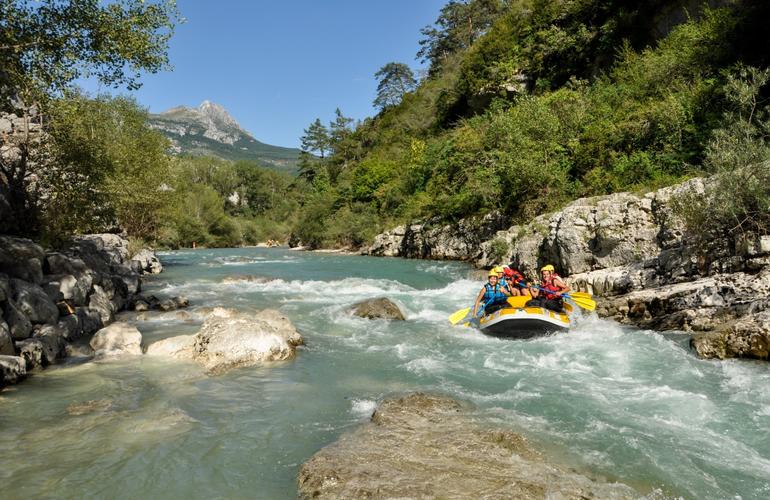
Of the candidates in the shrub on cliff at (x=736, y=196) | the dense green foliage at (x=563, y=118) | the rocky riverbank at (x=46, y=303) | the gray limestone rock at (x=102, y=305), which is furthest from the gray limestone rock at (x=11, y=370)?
the dense green foliage at (x=563, y=118)

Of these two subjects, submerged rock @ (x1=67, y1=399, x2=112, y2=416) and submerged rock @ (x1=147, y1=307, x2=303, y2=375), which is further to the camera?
submerged rock @ (x1=147, y1=307, x2=303, y2=375)

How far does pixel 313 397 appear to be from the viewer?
6488 mm

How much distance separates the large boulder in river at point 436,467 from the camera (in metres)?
3.82

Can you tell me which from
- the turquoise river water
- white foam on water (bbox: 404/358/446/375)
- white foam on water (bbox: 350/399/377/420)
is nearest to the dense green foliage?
the turquoise river water

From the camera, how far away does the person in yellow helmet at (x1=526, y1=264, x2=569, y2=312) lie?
10.1 meters

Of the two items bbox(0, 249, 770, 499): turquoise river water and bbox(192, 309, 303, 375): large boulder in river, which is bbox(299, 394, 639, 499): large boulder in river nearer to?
bbox(0, 249, 770, 499): turquoise river water

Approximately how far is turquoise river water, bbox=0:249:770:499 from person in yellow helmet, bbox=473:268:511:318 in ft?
2.92

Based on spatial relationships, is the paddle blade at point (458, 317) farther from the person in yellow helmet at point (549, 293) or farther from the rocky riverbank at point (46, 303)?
the rocky riverbank at point (46, 303)

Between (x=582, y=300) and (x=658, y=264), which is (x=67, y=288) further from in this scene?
(x=658, y=264)

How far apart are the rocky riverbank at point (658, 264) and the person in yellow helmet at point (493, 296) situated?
251cm

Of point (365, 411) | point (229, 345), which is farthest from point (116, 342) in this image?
point (365, 411)

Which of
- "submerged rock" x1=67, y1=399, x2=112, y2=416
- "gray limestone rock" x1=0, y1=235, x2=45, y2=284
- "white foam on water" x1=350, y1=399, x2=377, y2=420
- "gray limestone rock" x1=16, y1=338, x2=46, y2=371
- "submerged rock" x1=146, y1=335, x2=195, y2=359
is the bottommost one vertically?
Result: "white foam on water" x1=350, y1=399, x2=377, y2=420

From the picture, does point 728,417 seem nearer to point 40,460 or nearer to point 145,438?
point 145,438

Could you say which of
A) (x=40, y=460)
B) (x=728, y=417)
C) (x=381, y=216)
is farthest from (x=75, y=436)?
(x=381, y=216)
